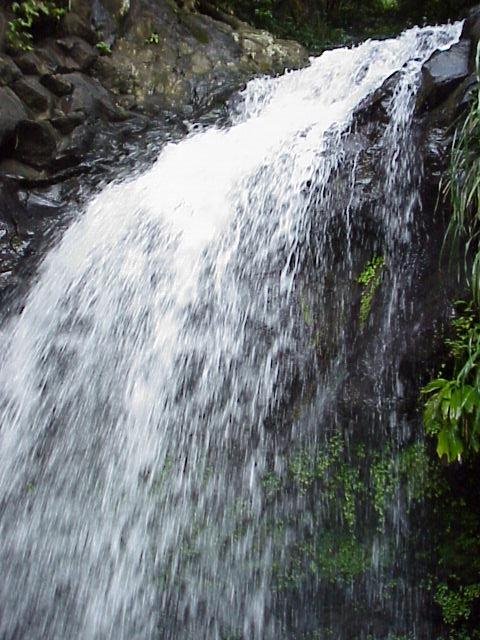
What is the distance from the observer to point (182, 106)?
8.30m

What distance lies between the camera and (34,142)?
6875mm

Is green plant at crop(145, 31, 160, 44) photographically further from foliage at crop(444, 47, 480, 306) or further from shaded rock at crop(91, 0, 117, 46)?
foliage at crop(444, 47, 480, 306)

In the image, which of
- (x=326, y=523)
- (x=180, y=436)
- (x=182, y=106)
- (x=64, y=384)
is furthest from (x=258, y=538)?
(x=182, y=106)

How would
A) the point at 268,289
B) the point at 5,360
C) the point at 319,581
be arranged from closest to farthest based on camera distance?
1. the point at 319,581
2. the point at 268,289
3. the point at 5,360

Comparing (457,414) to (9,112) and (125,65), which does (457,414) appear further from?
(125,65)

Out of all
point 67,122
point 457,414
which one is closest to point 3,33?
point 67,122

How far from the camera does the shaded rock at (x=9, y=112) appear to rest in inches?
260

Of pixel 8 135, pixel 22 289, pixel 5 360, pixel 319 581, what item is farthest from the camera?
pixel 8 135

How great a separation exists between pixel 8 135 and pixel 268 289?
3.89 m

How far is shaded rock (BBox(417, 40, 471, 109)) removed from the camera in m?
4.83

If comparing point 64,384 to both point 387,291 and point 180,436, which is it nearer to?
point 180,436

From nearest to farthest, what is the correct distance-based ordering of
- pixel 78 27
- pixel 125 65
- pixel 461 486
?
1. pixel 461 486
2. pixel 78 27
3. pixel 125 65

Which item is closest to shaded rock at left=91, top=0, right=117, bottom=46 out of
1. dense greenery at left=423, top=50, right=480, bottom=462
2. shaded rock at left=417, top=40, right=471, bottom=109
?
shaded rock at left=417, top=40, right=471, bottom=109

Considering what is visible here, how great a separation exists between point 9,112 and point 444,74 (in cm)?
463
